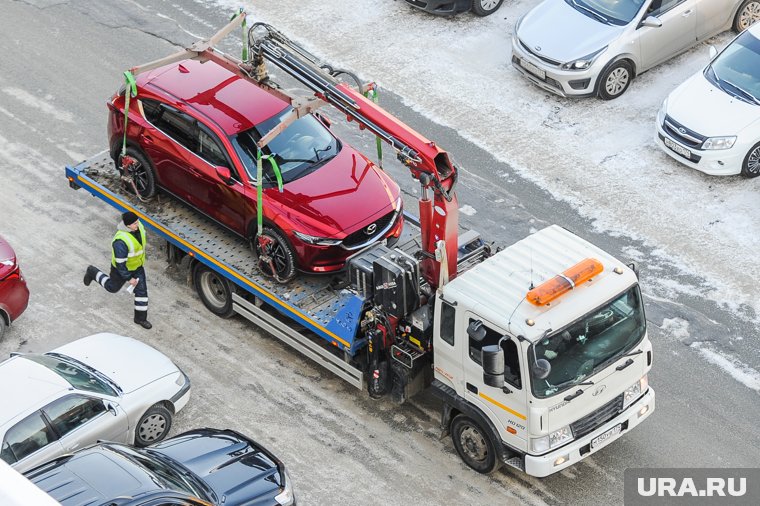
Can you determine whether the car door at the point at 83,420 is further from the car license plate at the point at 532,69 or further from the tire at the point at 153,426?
the car license plate at the point at 532,69

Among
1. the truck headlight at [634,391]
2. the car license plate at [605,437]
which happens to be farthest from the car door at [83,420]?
the truck headlight at [634,391]

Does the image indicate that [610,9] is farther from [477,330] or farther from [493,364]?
[493,364]

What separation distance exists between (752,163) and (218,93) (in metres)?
7.54

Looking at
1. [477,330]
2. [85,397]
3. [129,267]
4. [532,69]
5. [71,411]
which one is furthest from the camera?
[532,69]

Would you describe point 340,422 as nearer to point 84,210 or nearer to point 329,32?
point 84,210

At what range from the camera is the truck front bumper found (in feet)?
37.5

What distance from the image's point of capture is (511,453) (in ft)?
38.6

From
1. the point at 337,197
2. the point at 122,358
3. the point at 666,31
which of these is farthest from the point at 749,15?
the point at 122,358

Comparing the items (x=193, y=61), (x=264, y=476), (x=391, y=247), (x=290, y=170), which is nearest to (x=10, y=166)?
(x=193, y=61)

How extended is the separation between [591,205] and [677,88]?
249cm

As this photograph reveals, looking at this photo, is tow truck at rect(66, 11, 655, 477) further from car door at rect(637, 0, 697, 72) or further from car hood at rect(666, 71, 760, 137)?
car door at rect(637, 0, 697, 72)

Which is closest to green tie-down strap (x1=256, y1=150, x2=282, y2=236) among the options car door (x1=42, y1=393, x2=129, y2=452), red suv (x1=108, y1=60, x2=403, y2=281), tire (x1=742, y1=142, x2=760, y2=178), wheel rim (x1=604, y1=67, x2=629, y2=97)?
red suv (x1=108, y1=60, x2=403, y2=281)

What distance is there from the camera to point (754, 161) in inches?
649

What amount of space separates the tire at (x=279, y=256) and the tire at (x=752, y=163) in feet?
22.7
